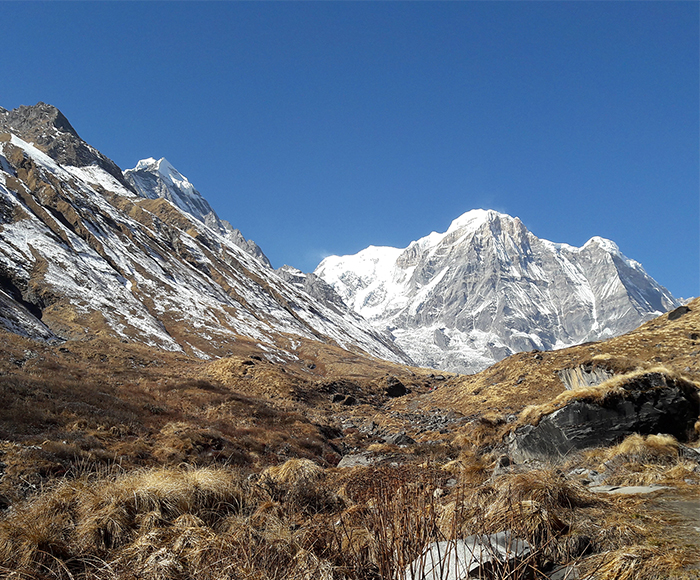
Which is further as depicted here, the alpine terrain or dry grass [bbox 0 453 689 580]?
the alpine terrain

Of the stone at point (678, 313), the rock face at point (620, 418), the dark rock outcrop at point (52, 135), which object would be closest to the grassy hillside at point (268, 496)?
the rock face at point (620, 418)

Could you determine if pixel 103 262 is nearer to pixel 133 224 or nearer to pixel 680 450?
pixel 133 224

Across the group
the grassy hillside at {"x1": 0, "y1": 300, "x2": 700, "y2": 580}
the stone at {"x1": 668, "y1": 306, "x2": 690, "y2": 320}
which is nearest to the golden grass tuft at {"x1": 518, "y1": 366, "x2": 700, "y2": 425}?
the grassy hillside at {"x1": 0, "y1": 300, "x2": 700, "y2": 580}

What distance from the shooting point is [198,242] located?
155250mm

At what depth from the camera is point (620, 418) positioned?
38.0 ft

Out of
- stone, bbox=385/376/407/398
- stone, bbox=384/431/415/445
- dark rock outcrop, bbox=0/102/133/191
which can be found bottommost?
stone, bbox=384/431/415/445

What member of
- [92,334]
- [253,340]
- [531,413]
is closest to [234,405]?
[531,413]

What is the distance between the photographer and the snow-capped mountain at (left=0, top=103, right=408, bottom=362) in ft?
222

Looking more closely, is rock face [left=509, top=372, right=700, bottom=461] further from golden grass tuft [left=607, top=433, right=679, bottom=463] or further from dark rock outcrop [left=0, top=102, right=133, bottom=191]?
dark rock outcrop [left=0, top=102, right=133, bottom=191]

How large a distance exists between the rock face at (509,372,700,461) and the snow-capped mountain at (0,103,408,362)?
51715 millimetres

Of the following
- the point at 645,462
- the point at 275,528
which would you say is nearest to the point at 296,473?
the point at 275,528

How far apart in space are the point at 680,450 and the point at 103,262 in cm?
10463

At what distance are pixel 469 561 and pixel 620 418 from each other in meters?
10.7

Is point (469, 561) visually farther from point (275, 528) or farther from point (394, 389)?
point (394, 389)
